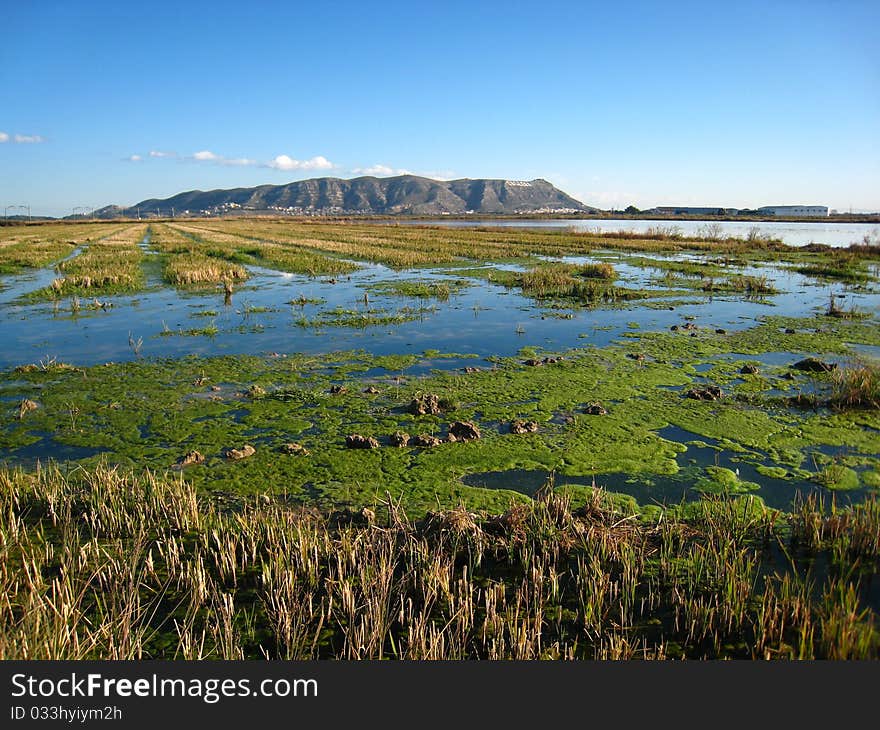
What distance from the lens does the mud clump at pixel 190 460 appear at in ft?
20.6

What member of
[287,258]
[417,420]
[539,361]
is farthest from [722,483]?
[287,258]

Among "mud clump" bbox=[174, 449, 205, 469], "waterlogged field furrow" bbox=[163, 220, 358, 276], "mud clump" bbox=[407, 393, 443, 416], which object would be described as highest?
"waterlogged field furrow" bbox=[163, 220, 358, 276]

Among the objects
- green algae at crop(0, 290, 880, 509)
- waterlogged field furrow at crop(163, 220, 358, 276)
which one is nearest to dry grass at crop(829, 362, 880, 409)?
green algae at crop(0, 290, 880, 509)

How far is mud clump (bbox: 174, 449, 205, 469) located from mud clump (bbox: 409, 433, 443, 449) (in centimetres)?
263

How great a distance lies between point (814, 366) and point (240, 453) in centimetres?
1046

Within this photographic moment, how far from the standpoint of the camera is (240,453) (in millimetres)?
6500

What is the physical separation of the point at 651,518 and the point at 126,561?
15.6 feet

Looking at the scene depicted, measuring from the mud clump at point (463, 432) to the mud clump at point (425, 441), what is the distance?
0.74ft

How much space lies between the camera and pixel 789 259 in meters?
30.8

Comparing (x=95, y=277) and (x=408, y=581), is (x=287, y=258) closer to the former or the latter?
(x=95, y=277)

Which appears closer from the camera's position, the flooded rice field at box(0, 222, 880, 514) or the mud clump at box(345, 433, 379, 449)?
the flooded rice field at box(0, 222, 880, 514)

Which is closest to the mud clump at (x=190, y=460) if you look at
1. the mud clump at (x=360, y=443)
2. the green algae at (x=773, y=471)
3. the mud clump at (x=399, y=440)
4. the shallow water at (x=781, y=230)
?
the mud clump at (x=360, y=443)

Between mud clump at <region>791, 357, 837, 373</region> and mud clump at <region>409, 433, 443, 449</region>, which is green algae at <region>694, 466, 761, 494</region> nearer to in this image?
mud clump at <region>409, 433, 443, 449</region>

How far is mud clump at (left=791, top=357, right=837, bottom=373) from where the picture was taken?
32.6 feet
